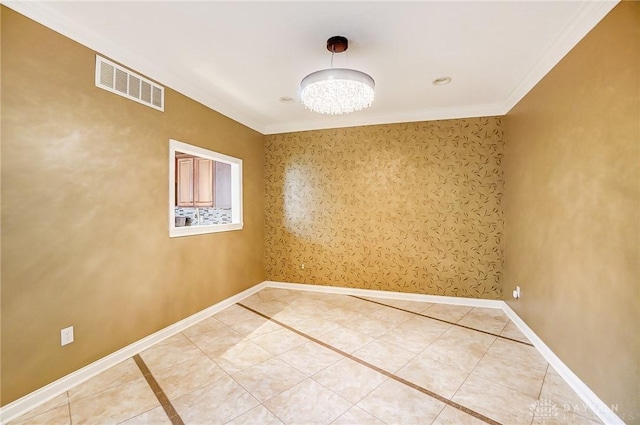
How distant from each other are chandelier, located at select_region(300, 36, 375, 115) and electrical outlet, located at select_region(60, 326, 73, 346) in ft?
8.47

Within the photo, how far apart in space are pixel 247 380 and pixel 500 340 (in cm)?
249

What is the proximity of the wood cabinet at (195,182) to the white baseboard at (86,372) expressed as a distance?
2447 millimetres

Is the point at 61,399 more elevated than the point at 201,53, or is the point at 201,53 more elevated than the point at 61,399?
the point at 201,53

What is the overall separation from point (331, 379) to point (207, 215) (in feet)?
14.5

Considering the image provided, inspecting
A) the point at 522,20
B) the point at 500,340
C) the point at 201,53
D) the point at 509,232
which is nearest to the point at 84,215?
the point at 201,53

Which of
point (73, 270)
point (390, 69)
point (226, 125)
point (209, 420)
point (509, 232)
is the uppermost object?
point (390, 69)

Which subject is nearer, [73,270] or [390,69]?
[73,270]

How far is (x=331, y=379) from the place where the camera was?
86.2 inches

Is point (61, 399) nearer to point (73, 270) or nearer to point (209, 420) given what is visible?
point (73, 270)

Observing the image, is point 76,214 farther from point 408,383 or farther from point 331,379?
point 408,383

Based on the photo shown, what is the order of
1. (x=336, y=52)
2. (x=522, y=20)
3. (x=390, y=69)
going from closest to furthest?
1. (x=522, y=20)
2. (x=336, y=52)
3. (x=390, y=69)

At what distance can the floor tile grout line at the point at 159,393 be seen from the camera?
69.7 inches

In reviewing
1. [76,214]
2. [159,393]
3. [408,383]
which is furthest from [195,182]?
[408,383]

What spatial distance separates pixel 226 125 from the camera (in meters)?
3.80
